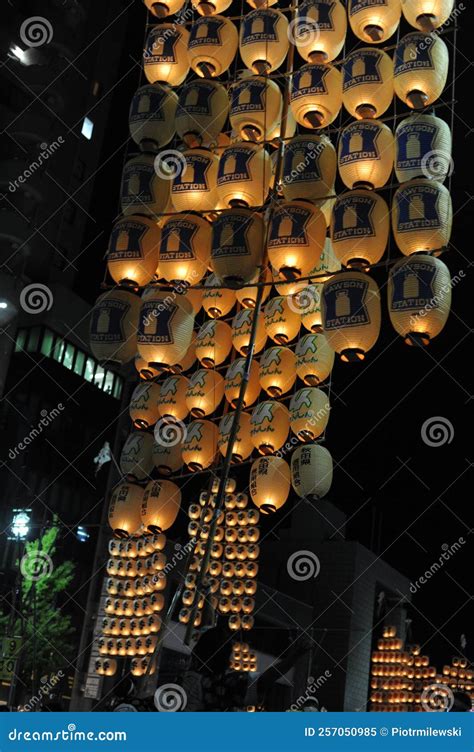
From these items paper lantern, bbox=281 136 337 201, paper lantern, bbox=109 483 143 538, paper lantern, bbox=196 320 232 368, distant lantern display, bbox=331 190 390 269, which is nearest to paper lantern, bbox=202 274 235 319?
paper lantern, bbox=196 320 232 368

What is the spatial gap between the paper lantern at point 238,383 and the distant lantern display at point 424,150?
3.01 metres

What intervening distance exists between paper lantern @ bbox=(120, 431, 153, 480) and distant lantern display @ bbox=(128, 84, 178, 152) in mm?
3385

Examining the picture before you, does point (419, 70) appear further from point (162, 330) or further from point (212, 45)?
point (162, 330)

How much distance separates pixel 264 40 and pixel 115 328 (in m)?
3.46

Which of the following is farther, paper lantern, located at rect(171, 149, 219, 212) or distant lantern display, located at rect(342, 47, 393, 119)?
paper lantern, located at rect(171, 149, 219, 212)

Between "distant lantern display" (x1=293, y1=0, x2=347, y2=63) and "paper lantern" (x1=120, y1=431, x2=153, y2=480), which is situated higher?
"distant lantern display" (x1=293, y1=0, x2=347, y2=63)

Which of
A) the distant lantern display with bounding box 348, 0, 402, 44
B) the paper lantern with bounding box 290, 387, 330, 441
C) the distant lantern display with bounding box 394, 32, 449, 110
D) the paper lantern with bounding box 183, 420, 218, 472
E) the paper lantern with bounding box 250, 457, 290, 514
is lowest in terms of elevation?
the paper lantern with bounding box 250, 457, 290, 514

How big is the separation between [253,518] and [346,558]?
8.94 metres

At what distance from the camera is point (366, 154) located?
8.40 meters

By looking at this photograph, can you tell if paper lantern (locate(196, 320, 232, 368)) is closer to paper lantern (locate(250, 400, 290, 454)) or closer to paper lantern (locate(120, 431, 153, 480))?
paper lantern (locate(250, 400, 290, 454))

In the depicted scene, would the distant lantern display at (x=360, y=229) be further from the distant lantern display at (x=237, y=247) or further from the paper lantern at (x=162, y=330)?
the paper lantern at (x=162, y=330)

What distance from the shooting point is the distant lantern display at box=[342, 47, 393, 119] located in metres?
8.62
